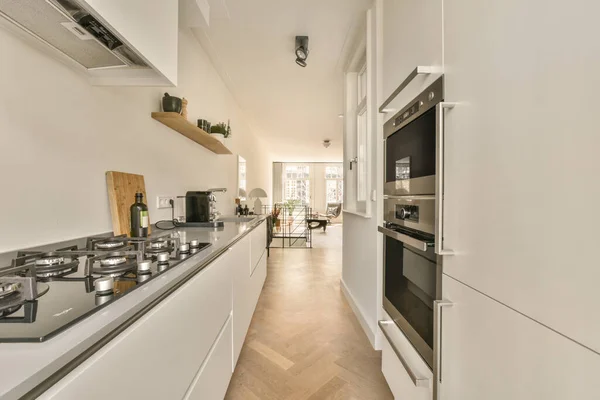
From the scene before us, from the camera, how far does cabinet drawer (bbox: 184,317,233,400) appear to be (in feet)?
3.34

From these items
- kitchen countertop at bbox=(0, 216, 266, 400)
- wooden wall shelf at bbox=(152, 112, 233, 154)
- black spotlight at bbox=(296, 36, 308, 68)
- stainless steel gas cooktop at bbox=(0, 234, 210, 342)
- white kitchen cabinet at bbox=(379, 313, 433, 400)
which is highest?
black spotlight at bbox=(296, 36, 308, 68)

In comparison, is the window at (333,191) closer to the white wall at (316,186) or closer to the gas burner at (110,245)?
the white wall at (316,186)

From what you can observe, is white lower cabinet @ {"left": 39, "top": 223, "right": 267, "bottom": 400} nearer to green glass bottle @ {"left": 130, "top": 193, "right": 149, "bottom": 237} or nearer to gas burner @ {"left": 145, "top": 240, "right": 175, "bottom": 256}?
gas burner @ {"left": 145, "top": 240, "right": 175, "bottom": 256}

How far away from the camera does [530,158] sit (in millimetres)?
631

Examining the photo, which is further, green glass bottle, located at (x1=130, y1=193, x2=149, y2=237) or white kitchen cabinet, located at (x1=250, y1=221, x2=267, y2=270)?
white kitchen cabinet, located at (x1=250, y1=221, x2=267, y2=270)

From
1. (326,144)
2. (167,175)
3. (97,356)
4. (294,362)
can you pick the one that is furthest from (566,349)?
(326,144)

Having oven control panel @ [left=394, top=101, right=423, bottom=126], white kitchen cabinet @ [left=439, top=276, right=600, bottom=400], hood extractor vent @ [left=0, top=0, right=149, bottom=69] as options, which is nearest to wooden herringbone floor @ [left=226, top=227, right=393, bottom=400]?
white kitchen cabinet @ [left=439, top=276, right=600, bottom=400]

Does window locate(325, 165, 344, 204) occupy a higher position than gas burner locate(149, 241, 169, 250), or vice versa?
window locate(325, 165, 344, 204)

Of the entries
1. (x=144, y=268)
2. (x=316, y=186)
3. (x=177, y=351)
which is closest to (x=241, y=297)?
(x=177, y=351)

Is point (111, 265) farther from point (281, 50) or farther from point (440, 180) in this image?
point (281, 50)

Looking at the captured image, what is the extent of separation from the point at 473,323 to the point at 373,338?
1473 millimetres

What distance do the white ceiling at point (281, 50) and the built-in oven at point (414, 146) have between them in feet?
4.68

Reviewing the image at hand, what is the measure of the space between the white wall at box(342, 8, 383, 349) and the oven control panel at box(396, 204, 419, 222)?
0.51 m

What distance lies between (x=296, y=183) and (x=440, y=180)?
470 inches
